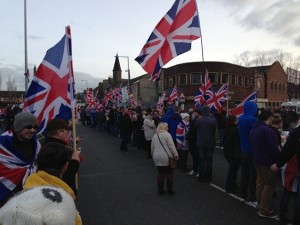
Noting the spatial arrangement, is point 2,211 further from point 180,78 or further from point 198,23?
point 180,78

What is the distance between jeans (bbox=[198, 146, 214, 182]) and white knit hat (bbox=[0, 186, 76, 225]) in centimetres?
748

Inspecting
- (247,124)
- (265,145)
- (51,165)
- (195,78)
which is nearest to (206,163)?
(247,124)

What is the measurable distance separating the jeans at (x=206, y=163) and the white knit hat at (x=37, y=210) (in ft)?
24.5

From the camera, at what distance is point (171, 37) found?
9.25 metres

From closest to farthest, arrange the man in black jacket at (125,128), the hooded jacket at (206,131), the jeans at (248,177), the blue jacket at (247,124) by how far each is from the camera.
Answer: the blue jacket at (247,124) < the jeans at (248,177) < the hooded jacket at (206,131) < the man in black jacket at (125,128)

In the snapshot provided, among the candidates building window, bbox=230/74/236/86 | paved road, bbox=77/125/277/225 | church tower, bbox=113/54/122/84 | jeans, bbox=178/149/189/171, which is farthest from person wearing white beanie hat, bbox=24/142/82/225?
church tower, bbox=113/54/122/84

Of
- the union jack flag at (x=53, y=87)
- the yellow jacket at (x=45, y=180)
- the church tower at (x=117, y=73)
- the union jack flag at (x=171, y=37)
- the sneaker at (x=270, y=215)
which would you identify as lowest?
the sneaker at (x=270, y=215)

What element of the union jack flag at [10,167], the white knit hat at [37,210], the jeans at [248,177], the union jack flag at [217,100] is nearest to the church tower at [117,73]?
the union jack flag at [217,100]

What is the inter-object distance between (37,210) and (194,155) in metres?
8.57

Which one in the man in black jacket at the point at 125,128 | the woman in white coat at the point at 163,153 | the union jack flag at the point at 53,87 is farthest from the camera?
the man in black jacket at the point at 125,128

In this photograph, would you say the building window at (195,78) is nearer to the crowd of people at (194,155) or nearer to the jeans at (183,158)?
the crowd of people at (194,155)

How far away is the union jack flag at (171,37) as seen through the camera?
8914mm

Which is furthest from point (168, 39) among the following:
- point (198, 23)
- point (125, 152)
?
point (125, 152)

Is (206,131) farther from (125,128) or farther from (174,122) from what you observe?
(125,128)
